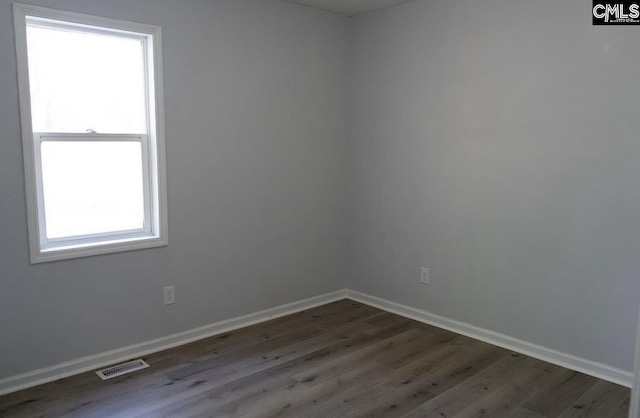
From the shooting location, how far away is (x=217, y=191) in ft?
11.8

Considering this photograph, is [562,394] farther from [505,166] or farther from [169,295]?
[169,295]

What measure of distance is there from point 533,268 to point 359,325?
4.48ft

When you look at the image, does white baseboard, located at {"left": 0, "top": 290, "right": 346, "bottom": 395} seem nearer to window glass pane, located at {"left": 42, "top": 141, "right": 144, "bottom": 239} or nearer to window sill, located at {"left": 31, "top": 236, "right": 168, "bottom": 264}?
window sill, located at {"left": 31, "top": 236, "right": 168, "bottom": 264}

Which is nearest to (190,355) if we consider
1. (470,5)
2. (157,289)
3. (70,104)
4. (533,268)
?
(157,289)

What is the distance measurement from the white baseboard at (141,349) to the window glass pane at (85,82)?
1415 millimetres

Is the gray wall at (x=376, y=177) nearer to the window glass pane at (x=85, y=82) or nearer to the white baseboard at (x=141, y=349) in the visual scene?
the white baseboard at (x=141, y=349)

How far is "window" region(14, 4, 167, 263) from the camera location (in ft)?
9.25

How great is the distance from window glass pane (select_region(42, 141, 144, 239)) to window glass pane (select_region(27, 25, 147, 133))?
5.1 inches

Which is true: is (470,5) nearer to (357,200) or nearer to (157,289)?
(357,200)

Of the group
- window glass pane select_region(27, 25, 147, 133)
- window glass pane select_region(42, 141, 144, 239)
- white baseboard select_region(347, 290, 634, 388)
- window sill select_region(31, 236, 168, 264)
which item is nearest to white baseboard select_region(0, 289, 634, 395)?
white baseboard select_region(347, 290, 634, 388)

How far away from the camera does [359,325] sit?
12.8 feet

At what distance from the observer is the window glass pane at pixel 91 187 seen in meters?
2.96
